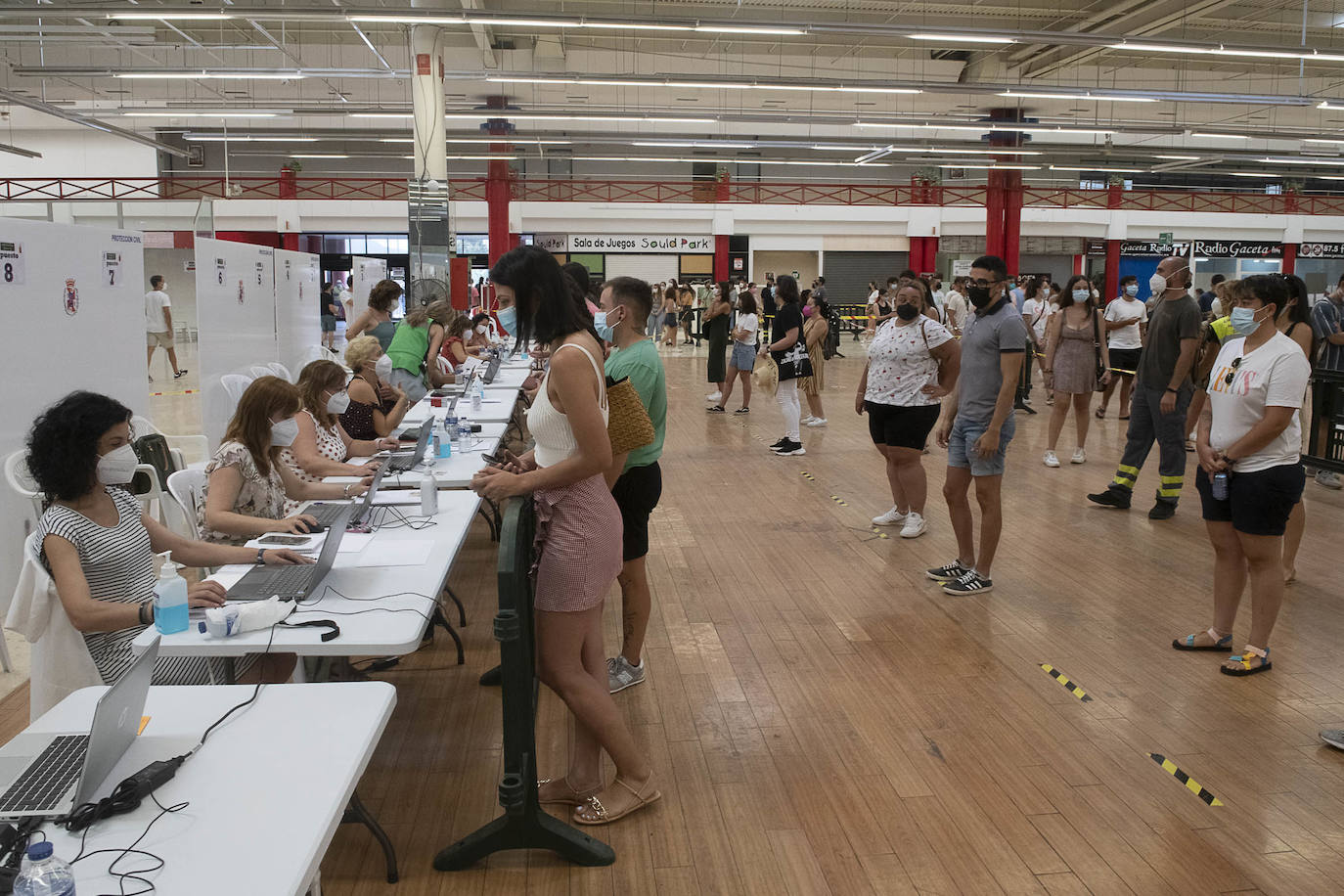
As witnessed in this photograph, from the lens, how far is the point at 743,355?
11.0 meters

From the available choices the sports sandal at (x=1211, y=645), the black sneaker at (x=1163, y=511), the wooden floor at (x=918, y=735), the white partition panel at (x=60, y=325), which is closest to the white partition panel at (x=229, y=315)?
the white partition panel at (x=60, y=325)

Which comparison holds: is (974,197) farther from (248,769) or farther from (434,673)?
(248,769)

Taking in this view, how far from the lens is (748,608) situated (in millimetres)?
4723

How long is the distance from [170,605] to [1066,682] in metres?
3.05

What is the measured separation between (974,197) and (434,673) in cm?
2438

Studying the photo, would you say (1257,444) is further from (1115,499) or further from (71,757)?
(71,757)

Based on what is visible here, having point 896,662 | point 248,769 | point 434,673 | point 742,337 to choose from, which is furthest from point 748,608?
point 742,337

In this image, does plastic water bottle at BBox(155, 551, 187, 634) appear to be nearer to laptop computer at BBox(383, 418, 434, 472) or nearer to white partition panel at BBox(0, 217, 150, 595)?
laptop computer at BBox(383, 418, 434, 472)

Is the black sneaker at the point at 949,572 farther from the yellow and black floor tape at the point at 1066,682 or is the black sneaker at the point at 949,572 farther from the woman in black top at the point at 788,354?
the woman in black top at the point at 788,354

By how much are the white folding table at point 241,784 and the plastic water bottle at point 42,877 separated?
6 cm

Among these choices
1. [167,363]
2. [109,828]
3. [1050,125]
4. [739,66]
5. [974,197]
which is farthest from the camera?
[974,197]

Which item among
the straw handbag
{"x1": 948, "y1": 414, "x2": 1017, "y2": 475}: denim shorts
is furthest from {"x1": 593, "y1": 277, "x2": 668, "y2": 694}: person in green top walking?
{"x1": 948, "y1": 414, "x2": 1017, "y2": 475}: denim shorts

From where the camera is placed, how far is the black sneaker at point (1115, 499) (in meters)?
6.64

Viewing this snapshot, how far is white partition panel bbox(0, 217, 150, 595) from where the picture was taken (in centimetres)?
440
